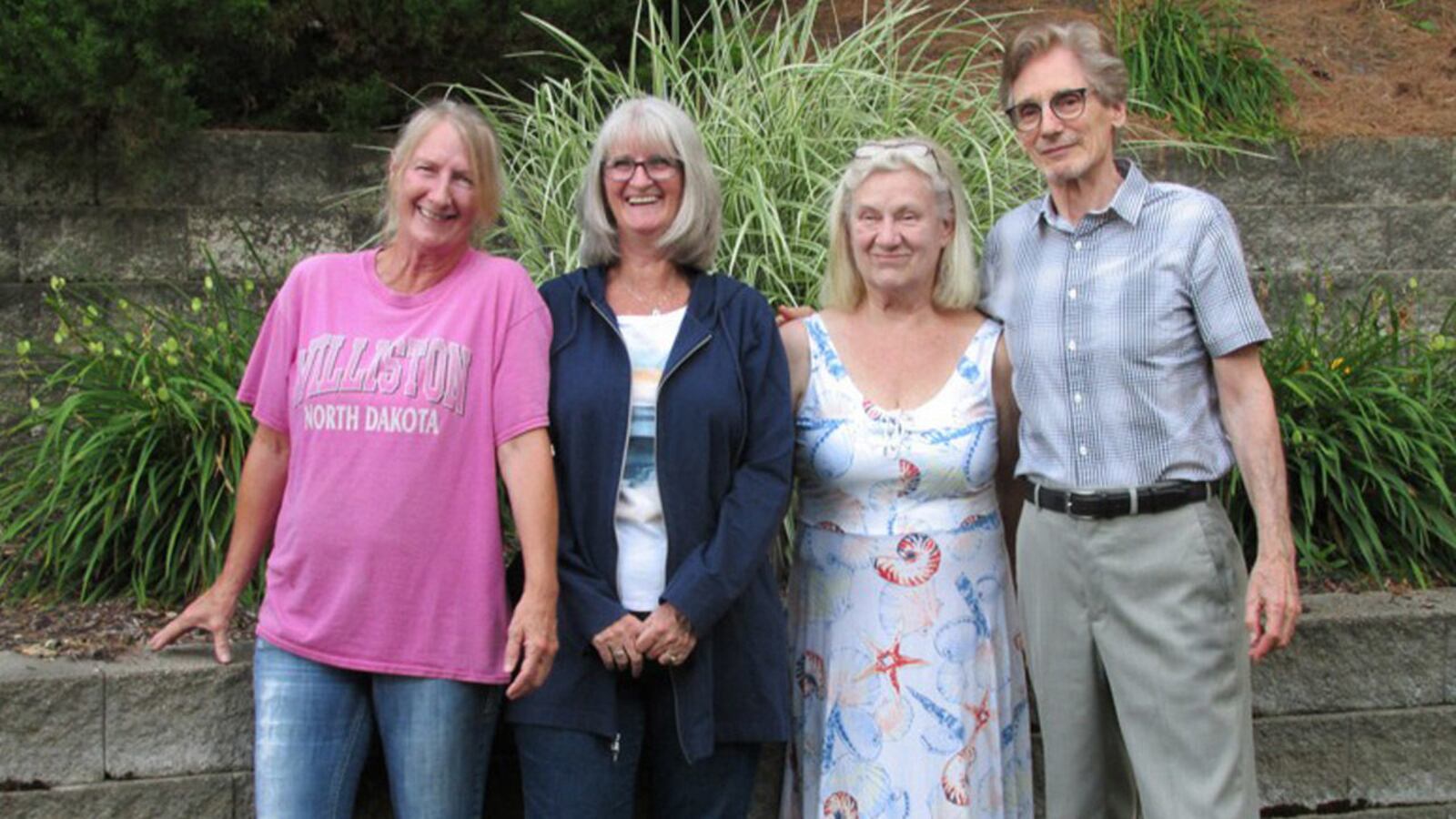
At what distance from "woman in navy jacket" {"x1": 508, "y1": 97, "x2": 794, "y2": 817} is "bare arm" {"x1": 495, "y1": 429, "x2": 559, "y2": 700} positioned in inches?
3.2

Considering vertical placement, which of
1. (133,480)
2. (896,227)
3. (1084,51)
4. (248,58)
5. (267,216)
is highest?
(248,58)

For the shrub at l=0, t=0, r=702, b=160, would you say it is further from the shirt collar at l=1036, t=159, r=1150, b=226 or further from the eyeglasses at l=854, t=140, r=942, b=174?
the shirt collar at l=1036, t=159, r=1150, b=226

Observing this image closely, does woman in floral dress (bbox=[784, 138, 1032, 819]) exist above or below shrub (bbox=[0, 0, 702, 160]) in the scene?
below

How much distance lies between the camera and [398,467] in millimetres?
2637

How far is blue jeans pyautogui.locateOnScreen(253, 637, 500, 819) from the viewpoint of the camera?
2.67 metres

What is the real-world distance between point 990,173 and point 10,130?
10.2ft

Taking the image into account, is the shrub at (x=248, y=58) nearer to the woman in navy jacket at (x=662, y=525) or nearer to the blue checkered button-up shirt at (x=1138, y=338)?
the woman in navy jacket at (x=662, y=525)

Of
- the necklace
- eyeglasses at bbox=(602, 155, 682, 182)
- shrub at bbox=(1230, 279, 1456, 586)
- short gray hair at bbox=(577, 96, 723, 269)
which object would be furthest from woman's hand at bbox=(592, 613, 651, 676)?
shrub at bbox=(1230, 279, 1456, 586)

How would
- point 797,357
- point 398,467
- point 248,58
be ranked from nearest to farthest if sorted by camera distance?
1. point 398,467
2. point 797,357
3. point 248,58

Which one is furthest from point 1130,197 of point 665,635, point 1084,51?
point 665,635

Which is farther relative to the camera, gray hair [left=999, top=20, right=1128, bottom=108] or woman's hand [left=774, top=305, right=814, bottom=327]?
woman's hand [left=774, top=305, right=814, bottom=327]

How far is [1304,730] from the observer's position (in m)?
3.70

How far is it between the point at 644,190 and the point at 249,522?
0.93 metres

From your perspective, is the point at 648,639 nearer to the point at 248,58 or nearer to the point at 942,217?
the point at 942,217
